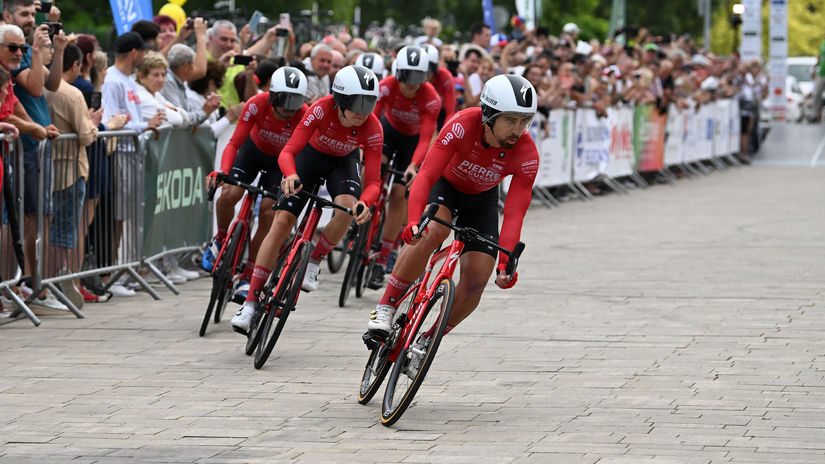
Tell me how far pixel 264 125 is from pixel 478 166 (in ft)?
9.87

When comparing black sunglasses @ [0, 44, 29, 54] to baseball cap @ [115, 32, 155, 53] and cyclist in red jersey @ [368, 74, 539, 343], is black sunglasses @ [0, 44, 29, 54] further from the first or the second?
cyclist in red jersey @ [368, 74, 539, 343]

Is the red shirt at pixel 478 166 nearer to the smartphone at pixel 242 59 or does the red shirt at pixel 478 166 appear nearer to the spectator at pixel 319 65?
the smartphone at pixel 242 59

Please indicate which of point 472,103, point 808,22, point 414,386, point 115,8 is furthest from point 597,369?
point 808,22

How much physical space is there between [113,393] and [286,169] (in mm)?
1895

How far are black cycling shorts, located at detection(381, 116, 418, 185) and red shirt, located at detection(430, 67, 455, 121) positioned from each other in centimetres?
86

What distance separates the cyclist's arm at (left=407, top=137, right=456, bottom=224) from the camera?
24.1ft

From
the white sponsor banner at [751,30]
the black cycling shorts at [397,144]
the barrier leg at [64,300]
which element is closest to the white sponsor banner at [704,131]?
the white sponsor banner at [751,30]

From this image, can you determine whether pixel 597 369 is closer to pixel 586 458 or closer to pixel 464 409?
pixel 464 409

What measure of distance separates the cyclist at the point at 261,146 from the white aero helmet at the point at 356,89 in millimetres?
902

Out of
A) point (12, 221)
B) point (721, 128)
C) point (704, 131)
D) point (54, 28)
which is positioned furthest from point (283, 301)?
point (721, 128)

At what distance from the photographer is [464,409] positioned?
7.58 meters

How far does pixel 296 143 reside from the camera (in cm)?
927

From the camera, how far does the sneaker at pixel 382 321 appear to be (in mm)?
7586

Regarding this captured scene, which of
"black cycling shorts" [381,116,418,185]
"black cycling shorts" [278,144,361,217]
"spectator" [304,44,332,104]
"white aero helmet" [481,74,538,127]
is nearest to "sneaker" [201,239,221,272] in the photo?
"black cycling shorts" [278,144,361,217]
